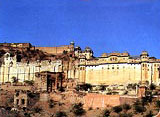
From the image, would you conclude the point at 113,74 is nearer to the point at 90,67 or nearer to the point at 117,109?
the point at 90,67

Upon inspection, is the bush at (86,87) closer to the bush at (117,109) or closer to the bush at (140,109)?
the bush at (117,109)

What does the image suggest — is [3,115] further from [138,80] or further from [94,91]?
[138,80]

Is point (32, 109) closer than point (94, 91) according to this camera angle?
Yes

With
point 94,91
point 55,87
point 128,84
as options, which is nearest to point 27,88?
point 55,87

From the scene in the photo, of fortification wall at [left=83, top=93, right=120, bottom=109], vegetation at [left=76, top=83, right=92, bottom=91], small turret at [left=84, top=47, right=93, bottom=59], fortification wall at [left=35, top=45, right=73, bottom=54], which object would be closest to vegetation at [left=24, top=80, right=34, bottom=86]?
vegetation at [left=76, top=83, right=92, bottom=91]

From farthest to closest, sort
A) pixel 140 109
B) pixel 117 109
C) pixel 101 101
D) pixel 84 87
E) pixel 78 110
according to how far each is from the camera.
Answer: pixel 84 87
pixel 101 101
pixel 78 110
pixel 117 109
pixel 140 109

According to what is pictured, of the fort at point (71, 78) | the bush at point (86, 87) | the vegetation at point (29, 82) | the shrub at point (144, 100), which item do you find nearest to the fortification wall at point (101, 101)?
the fort at point (71, 78)

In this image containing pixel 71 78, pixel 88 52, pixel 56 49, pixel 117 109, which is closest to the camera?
pixel 117 109

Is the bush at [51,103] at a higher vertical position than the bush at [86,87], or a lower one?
lower

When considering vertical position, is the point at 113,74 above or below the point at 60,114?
above

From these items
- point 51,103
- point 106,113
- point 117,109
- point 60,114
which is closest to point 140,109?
point 117,109

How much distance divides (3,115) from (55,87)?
9.83m

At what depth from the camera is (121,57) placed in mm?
57469

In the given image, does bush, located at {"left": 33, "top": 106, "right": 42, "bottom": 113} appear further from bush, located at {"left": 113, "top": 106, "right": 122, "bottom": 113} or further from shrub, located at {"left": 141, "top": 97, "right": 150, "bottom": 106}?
shrub, located at {"left": 141, "top": 97, "right": 150, "bottom": 106}
